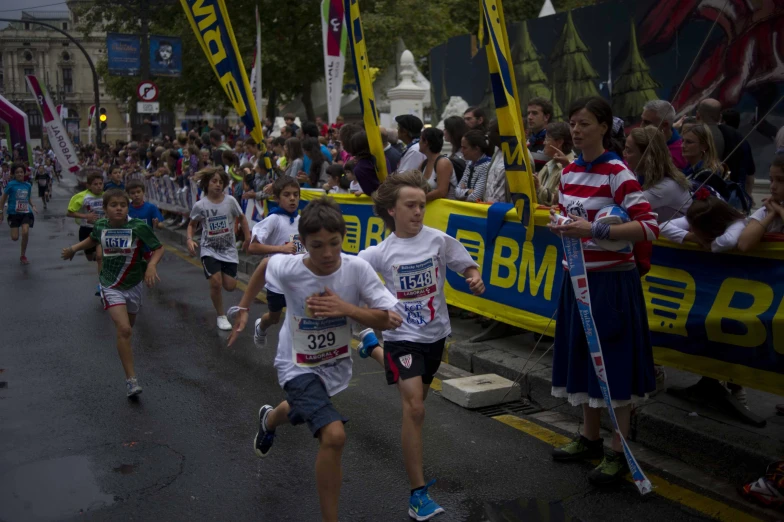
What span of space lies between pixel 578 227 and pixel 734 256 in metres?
1.27

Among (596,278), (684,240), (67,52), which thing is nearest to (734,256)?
(684,240)

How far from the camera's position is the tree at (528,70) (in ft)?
57.2

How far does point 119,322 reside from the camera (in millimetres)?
6680

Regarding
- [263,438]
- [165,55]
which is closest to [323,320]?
[263,438]

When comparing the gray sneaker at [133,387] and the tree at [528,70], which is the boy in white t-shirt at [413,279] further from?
the tree at [528,70]

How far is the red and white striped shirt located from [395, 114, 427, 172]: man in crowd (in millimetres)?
3955

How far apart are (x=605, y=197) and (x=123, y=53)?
24.5 metres

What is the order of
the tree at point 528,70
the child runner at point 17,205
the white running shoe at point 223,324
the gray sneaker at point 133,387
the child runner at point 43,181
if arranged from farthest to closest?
1. the child runner at point 43,181
2. the tree at point 528,70
3. the child runner at point 17,205
4. the white running shoe at point 223,324
5. the gray sneaker at point 133,387

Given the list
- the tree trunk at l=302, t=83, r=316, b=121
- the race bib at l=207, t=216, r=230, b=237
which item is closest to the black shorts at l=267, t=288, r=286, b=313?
the race bib at l=207, t=216, r=230, b=237

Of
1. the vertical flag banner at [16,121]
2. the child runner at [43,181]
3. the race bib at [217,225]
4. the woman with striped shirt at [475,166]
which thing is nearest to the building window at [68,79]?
the vertical flag banner at [16,121]

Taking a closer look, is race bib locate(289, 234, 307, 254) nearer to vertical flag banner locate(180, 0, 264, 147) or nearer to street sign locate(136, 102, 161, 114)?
vertical flag banner locate(180, 0, 264, 147)

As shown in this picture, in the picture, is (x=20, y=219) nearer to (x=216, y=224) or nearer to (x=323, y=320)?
(x=216, y=224)

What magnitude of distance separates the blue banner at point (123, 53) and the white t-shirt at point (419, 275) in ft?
76.8

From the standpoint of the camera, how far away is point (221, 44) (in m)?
10.7
